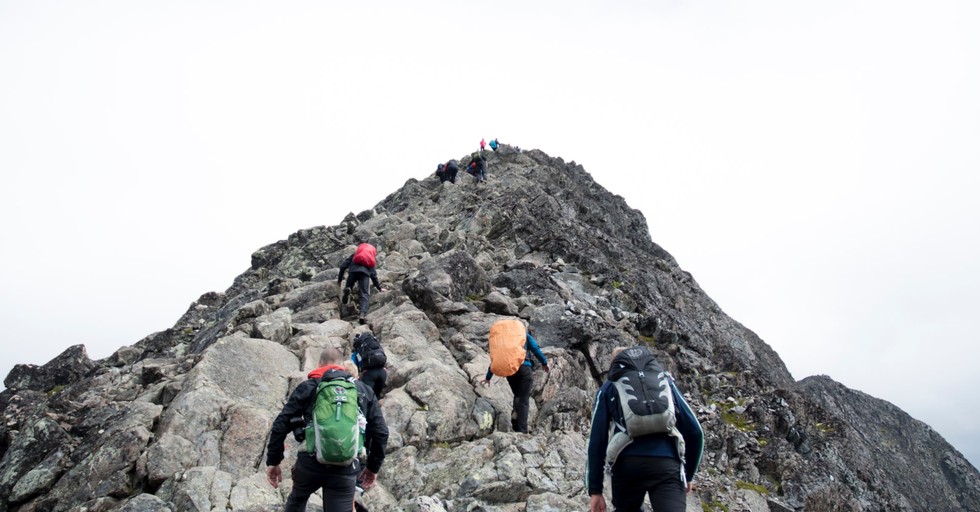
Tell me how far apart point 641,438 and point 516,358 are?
655cm

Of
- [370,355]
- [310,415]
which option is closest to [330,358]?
[310,415]

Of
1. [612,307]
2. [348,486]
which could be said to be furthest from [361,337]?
[612,307]

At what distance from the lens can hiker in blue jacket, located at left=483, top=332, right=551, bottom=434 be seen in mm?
13883

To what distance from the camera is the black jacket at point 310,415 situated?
8.14m

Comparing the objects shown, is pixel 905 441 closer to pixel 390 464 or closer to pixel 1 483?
pixel 390 464

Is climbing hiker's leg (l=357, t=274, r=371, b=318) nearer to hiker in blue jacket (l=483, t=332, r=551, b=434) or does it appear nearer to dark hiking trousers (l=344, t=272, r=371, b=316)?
dark hiking trousers (l=344, t=272, r=371, b=316)

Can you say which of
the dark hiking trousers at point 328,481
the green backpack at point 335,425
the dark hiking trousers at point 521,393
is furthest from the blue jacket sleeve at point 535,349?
the dark hiking trousers at point 328,481

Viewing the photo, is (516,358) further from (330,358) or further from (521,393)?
(330,358)

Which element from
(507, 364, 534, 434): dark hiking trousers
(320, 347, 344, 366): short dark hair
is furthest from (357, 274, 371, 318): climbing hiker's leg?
(320, 347, 344, 366): short dark hair

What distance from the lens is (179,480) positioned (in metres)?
10.8

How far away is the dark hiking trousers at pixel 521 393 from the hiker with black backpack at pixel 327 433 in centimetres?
590

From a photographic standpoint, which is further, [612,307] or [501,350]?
[612,307]

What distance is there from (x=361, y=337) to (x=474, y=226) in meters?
21.2

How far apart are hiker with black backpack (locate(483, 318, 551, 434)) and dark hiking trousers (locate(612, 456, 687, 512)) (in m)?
6.42
